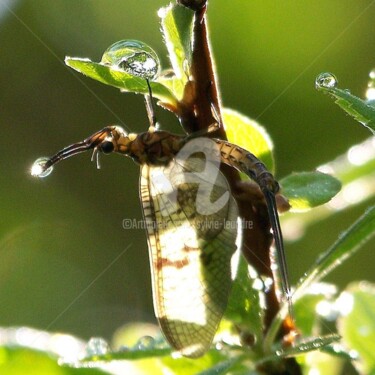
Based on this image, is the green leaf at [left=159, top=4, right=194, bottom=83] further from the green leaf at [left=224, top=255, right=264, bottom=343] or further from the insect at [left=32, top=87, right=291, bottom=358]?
the green leaf at [left=224, top=255, right=264, bottom=343]

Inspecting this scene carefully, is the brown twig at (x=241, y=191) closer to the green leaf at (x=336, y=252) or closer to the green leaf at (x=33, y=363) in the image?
the green leaf at (x=336, y=252)

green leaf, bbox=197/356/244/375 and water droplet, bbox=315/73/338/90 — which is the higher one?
water droplet, bbox=315/73/338/90

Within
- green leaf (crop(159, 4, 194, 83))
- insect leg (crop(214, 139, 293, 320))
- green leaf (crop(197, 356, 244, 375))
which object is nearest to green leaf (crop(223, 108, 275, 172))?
insect leg (crop(214, 139, 293, 320))

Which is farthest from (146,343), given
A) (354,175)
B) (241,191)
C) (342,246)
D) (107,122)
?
(107,122)

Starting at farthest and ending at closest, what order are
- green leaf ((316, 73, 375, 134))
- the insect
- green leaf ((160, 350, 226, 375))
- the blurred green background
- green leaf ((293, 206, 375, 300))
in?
1. the blurred green background
2. green leaf ((160, 350, 226, 375))
3. the insect
4. green leaf ((293, 206, 375, 300))
5. green leaf ((316, 73, 375, 134))

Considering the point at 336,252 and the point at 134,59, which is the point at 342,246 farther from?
the point at 134,59
